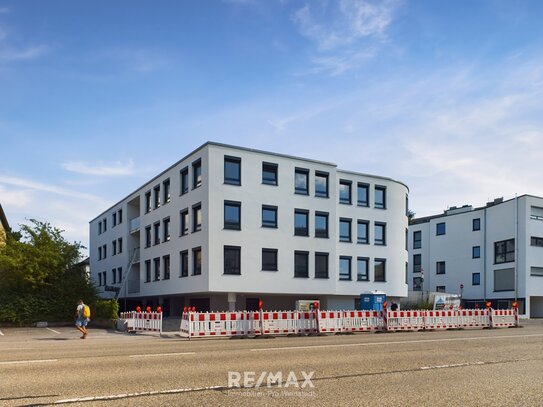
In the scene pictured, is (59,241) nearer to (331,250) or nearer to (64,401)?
(331,250)

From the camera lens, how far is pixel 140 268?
46375 millimetres

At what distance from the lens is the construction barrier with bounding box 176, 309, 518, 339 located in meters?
22.6

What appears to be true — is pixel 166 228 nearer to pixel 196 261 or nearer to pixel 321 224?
pixel 196 261

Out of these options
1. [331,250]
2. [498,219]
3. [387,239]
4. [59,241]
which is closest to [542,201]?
[498,219]

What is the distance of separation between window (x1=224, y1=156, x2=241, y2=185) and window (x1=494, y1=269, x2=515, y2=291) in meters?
31.4

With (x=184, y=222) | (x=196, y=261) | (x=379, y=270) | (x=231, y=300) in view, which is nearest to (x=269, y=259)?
(x=231, y=300)

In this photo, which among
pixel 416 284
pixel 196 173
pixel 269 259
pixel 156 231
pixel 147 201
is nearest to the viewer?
pixel 269 259

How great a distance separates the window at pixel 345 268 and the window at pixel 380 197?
5.10 m

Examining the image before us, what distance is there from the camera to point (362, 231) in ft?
138

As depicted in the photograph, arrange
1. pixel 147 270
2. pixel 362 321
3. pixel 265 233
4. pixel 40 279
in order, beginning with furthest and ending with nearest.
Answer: pixel 147 270
pixel 265 233
pixel 40 279
pixel 362 321

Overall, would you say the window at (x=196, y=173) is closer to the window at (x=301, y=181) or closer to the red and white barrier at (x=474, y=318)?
the window at (x=301, y=181)

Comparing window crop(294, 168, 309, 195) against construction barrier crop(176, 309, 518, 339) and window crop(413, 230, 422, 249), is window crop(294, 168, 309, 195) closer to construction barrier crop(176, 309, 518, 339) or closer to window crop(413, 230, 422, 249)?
construction barrier crop(176, 309, 518, 339)

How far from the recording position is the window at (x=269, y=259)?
120 feet

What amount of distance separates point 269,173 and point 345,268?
9.40 metres
